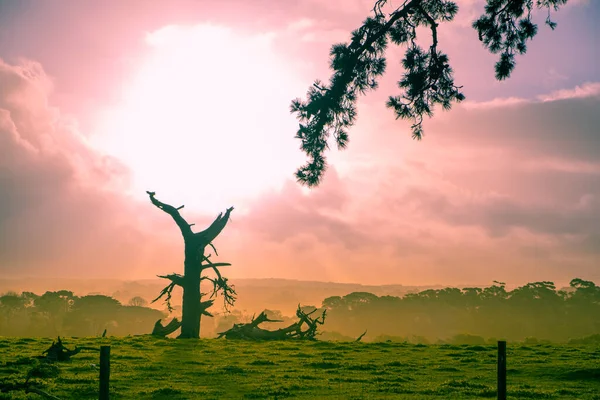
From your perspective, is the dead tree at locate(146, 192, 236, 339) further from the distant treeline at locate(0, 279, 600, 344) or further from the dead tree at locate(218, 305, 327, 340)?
the distant treeline at locate(0, 279, 600, 344)

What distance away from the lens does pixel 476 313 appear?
12519cm

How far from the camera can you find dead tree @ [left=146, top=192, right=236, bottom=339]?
112ft

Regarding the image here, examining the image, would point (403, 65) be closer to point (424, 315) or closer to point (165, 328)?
point (165, 328)

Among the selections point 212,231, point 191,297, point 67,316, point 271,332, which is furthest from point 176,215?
point 67,316

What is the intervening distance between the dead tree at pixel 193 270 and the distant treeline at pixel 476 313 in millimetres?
68315

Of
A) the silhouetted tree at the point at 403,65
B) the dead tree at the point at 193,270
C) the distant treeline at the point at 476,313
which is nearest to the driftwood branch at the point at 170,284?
the dead tree at the point at 193,270

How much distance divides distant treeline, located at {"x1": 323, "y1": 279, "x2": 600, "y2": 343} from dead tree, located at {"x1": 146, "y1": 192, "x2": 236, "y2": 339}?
224ft

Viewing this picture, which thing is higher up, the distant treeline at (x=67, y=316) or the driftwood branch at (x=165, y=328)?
the driftwood branch at (x=165, y=328)

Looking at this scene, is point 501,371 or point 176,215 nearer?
point 501,371

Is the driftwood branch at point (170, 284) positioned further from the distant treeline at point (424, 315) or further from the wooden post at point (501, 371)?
the distant treeline at point (424, 315)

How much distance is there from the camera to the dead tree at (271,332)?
34906mm

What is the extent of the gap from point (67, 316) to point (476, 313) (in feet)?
289

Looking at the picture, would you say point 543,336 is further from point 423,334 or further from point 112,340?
point 112,340

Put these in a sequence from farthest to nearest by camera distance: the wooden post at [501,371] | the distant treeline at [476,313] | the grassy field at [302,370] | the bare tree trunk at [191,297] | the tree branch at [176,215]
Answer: the distant treeline at [476,313] < the tree branch at [176,215] < the bare tree trunk at [191,297] < the grassy field at [302,370] < the wooden post at [501,371]
